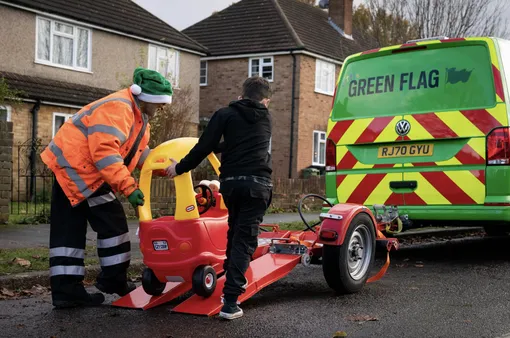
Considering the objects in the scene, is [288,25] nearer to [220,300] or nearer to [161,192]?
[161,192]

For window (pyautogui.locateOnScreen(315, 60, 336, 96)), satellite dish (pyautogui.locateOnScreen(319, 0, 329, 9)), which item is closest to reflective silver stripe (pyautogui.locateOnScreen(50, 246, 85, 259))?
window (pyautogui.locateOnScreen(315, 60, 336, 96))

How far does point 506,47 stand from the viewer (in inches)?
308

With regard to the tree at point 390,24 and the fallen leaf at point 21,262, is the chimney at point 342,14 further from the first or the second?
the fallen leaf at point 21,262

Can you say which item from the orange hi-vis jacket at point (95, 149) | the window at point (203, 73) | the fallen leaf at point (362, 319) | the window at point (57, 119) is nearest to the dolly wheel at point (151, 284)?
the orange hi-vis jacket at point (95, 149)

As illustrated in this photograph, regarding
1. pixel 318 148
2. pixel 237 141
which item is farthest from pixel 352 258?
pixel 318 148

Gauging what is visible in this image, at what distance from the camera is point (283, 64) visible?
29375mm

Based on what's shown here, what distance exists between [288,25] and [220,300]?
2590 cm

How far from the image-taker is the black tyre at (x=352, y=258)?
5.87m

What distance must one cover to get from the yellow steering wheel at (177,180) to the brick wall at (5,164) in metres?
5.68

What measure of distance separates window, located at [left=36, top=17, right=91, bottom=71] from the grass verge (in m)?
14.8

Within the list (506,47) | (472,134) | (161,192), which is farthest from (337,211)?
(161,192)

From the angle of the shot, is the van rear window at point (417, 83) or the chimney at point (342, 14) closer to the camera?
the van rear window at point (417, 83)

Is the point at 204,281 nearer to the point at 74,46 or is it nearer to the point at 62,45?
the point at 62,45

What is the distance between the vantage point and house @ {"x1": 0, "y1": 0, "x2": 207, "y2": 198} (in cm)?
2025
